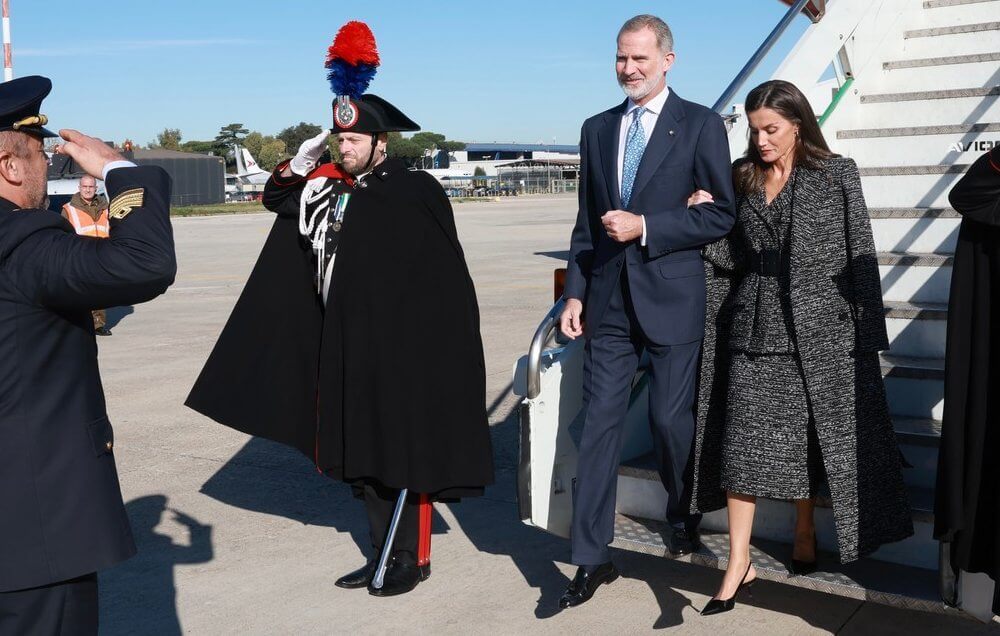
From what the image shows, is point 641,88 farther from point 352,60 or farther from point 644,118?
point 352,60

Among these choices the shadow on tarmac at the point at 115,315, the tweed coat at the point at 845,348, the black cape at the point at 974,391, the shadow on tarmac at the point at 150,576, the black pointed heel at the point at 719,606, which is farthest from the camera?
the shadow on tarmac at the point at 115,315

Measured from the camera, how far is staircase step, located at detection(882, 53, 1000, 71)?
252 inches

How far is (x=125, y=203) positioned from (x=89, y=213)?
418 inches

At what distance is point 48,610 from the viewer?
2695 mm

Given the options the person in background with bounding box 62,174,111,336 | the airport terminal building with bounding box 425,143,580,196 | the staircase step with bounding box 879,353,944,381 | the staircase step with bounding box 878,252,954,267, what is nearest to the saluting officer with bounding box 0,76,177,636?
the staircase step with bounding box 879,353,944,381

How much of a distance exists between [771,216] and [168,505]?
368 cm

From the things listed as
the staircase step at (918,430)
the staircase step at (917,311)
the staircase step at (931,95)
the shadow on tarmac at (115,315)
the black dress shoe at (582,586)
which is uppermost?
the staircase step at (931,95)

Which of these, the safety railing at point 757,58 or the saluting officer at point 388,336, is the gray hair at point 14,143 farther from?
the safety railing at point 757,58

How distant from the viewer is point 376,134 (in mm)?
5023

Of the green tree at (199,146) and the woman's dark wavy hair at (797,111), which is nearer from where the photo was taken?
the woman's dark wavy hair at (797,111)

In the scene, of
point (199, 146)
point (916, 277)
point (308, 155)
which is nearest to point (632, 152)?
point (308, 155)

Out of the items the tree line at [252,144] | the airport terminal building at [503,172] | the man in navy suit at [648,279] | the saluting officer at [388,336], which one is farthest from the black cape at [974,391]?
the tree line at [252,144]

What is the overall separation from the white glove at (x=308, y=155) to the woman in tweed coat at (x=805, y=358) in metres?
1.87

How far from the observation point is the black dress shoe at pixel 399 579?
15.9 feet
